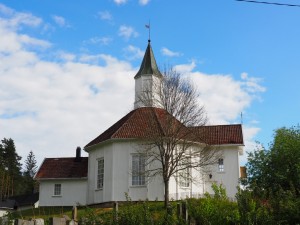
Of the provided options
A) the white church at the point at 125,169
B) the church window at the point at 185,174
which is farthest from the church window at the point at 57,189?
the church window at the point at 185,174

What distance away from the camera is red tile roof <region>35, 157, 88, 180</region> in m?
41.5

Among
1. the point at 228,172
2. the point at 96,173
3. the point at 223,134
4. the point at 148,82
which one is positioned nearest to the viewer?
the point at 96,173

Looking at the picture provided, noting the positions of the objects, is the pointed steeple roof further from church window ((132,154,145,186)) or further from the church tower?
church window ((132,154,145,186))

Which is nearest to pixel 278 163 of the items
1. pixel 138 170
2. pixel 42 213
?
pixel 138 170

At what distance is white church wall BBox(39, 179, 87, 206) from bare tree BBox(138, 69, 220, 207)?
871cm

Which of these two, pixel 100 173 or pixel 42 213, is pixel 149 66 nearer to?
pixel 100 173

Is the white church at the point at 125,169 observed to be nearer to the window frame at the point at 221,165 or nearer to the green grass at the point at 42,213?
the window frame at the point at 221,165

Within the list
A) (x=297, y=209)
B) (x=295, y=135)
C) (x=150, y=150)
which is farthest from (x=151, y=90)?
→ (x=297, y=209)

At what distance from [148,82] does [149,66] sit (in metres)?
2.56

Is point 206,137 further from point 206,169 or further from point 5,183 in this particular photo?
point 5,183

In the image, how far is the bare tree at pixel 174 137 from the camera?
33.2m

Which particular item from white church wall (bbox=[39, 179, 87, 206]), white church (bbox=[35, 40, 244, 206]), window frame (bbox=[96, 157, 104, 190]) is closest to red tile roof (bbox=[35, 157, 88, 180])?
white church (bbox=[35, 40, 244, 206])

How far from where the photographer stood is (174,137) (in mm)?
33250

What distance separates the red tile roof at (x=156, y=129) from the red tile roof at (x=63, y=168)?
393 centimetres
